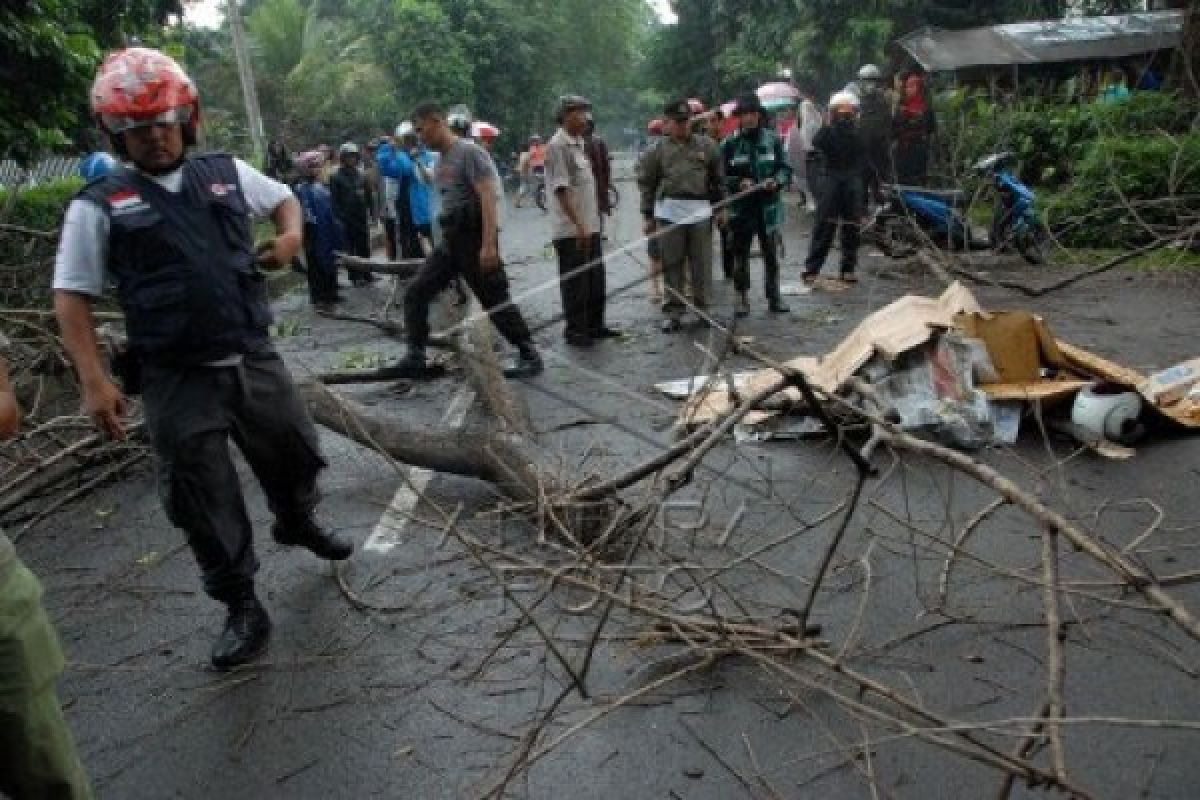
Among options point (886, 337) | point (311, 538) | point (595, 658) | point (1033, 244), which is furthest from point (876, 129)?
point (595, 658)

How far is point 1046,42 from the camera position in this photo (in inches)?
635

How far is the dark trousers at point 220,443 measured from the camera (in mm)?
2881

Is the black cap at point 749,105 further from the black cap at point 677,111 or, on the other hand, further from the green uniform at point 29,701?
the green uniform at point 29,701

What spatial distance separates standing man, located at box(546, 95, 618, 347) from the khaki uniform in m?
0.53

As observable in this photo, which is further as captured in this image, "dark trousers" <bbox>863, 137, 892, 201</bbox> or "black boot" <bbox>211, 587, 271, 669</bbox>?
"dark trousers" <bbox>863, 137, 892, 201</bbox>

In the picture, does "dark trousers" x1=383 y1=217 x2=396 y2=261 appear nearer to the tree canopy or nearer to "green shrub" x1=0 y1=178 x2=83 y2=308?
"green shrub" x1=0 y1=178 x2=83 y2=308

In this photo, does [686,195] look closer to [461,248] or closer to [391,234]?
[461,248]

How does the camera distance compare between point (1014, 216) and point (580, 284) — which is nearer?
point (580, 284)

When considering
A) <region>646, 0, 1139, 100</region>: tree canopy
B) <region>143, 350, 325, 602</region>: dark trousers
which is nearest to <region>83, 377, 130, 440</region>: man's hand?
<region>143, 350, 325, 602</region>: dark trousers

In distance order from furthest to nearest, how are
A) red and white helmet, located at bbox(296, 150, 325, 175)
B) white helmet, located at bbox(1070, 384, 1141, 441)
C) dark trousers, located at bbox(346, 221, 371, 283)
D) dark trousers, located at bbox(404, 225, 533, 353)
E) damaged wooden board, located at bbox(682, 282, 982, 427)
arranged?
dark trousers, located at bbox(346, 221, 371, 283) → red and white helmet, located at bbox(296, 150, 325, 175) → dark trousers, located at bbox(404, 225, 533, 353) → damaged wooden board, located at bbox(682, 282, 982, 427) → white helmet, located at bbox(1070, 384, 1141, 441)

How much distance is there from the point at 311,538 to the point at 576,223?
3999mm

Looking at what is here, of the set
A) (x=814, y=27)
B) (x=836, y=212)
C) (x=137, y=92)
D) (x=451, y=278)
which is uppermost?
(x=814, y=27)

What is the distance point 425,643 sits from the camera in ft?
10.1

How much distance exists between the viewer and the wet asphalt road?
2.42 meters
